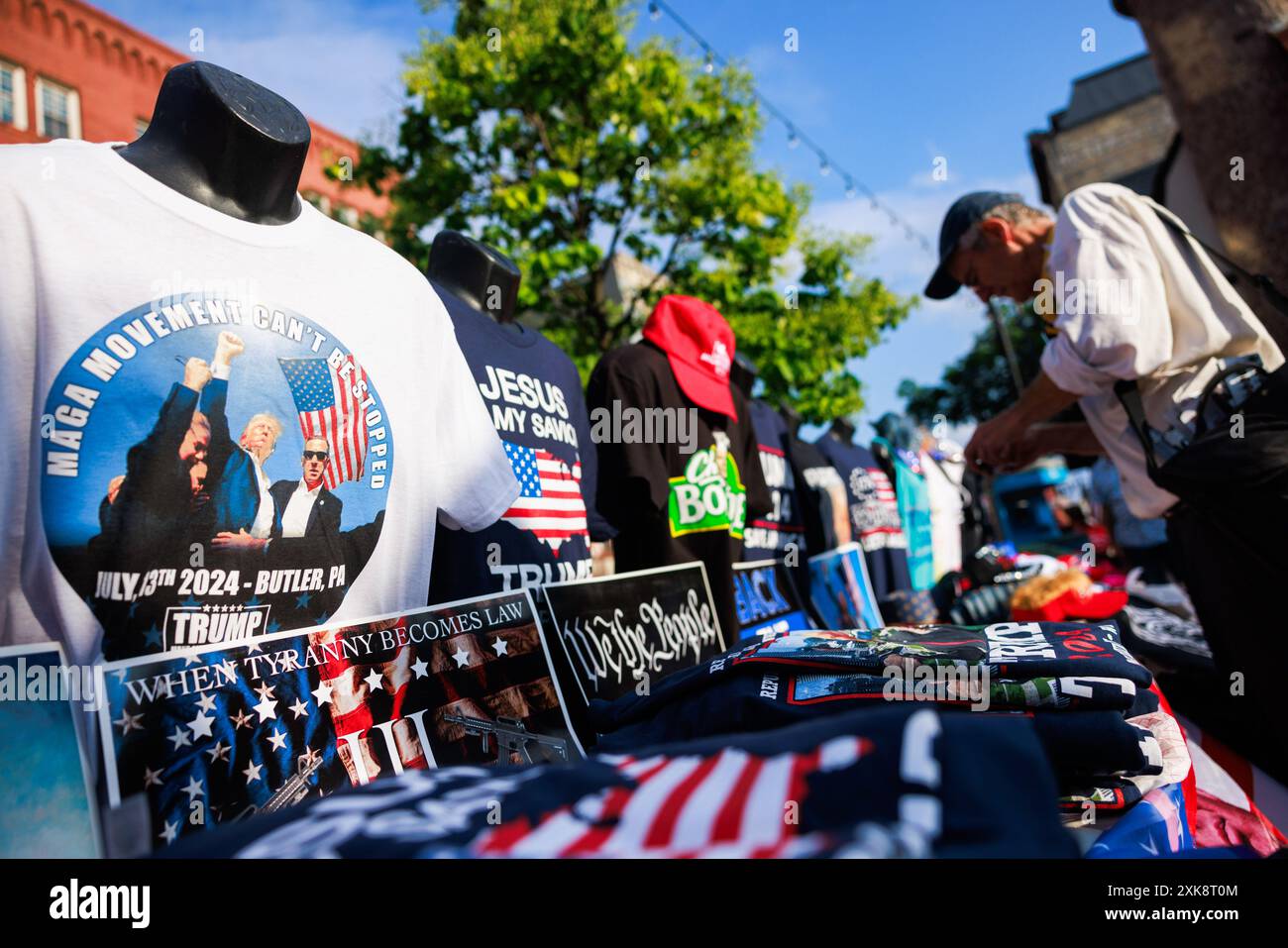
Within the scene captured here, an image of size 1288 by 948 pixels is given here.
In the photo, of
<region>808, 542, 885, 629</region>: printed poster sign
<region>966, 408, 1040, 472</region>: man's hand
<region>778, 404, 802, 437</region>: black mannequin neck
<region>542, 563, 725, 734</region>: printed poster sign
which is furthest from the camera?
<region>778, 404, 802, 437</region>: black mannequin neck

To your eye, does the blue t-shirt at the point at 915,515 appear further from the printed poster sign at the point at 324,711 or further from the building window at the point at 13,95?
the building window at the point at 13,95

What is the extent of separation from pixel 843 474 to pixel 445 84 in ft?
21.3

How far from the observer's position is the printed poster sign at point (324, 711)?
3.26 feet

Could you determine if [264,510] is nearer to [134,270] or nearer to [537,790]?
[134,270]

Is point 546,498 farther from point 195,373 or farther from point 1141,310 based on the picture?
point 1141,310

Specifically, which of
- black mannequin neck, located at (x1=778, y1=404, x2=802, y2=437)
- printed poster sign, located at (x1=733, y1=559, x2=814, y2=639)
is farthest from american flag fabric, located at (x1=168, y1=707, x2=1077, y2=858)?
black mannequin neck, located at (x1=778, y1=404, x2=802, y2=437)

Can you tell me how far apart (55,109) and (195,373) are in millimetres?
17736

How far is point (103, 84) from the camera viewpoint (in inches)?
571

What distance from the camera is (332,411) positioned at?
137 centimetres

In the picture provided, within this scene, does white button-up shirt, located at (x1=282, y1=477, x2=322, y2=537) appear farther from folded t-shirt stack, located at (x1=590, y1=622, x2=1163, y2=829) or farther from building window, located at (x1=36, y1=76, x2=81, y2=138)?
building window, located at (x1=36, y1=76, x2=81, y2=138)

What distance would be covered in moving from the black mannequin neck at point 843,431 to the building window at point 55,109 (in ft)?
49.6

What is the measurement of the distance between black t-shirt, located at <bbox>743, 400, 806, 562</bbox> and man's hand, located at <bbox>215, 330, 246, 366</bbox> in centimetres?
272

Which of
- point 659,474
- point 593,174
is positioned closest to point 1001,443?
point 659,474

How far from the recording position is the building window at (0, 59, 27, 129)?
43.2 feet
